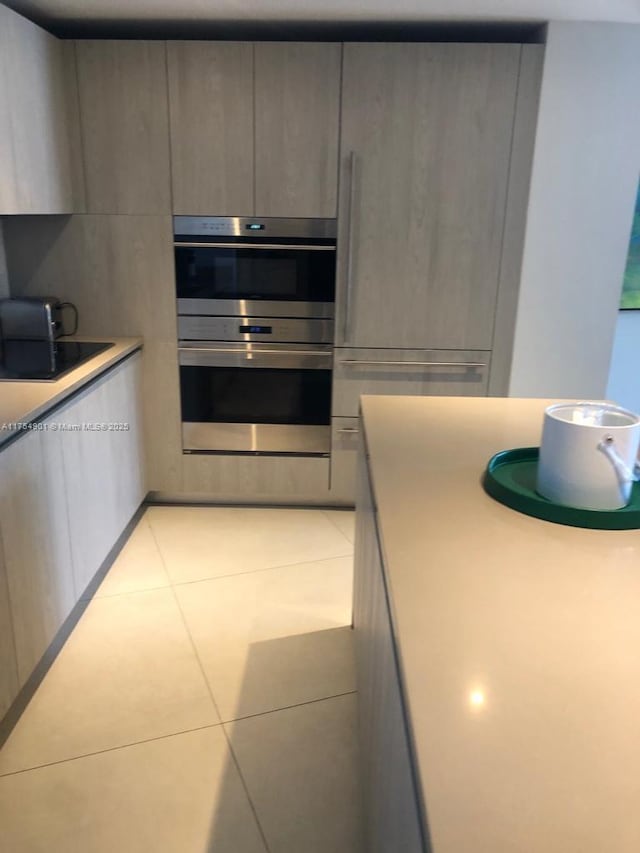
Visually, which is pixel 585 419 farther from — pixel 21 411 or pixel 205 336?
pixel 205 336

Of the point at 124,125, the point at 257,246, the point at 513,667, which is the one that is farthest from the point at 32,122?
the point at 513,667

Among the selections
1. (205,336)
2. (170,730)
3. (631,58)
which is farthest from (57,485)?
(631,58)

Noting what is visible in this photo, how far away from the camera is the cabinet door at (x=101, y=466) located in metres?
2.39

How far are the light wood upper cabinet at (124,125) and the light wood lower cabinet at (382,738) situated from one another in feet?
6.47

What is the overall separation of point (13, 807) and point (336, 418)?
80.8 inches

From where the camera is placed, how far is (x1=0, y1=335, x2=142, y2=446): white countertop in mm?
1907

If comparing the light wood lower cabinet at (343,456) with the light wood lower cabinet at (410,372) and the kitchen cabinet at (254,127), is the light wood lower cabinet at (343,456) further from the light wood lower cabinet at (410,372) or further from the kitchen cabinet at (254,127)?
the kitchen cabinet at (254,127)

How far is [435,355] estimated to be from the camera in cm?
319

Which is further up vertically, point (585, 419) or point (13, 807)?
point (585, 419)

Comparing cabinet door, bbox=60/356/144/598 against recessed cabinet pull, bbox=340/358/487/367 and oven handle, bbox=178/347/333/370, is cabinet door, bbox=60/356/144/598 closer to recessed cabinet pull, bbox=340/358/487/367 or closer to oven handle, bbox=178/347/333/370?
oven handle, bbox=178/347/333/370

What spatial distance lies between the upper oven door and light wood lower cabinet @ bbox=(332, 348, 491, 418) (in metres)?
0.27

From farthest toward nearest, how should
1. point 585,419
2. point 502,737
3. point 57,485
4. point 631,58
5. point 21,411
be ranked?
point 631,58
point 57,485
point 21,411
point 585,419
point 502,737

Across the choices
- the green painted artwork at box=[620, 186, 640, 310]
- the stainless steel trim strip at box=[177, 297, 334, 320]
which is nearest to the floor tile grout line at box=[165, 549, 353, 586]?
→ the stainless steel trim strip at box=[177, 297, 334, 320]

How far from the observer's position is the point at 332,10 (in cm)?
270
